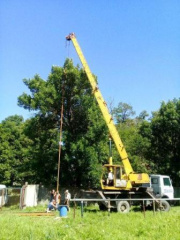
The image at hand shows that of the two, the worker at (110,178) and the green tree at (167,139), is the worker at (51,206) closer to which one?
the worker at (110,178)

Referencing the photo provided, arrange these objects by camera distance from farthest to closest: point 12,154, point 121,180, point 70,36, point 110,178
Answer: point 12,154, point 70,36, point 121,180, point 110,178

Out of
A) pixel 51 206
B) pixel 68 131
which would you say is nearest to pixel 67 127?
pixel 68 131

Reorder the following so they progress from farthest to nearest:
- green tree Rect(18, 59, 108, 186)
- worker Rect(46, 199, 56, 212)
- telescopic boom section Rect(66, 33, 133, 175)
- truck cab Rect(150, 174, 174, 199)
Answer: green tree Rect(18, 59, 108, 186) → truck cab Rect(150, 174, 174, 199) → telescopic boom section Rect(66, 33, 133, 175) → worker Rect(46, 199, 56, 212)

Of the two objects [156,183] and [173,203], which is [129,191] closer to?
[156,183]

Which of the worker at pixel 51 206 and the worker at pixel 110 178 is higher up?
the worker at pixel 110 178

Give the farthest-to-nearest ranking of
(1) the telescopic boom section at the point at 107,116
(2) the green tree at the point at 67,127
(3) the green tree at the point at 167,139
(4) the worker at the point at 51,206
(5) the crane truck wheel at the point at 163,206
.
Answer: (3) the green tree at the point at 167,139 → (2) the green tree at the point at 67,127 → (1) the telescopic boom section at the point at 107,116 → (5) the crane truck wheel at the point at 163,206 → (4) the worker at the point at 51,206

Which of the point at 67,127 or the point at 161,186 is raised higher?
the point at 67,127

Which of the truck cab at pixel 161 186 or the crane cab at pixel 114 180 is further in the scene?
the truck cab at pixel 161 186

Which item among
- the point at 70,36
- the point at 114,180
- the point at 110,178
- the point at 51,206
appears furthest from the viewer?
the point at 70,36

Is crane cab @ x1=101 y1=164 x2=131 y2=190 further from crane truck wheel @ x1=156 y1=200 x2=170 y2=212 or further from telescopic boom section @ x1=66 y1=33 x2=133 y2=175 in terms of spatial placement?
crane truck wheel @ x1=156 y1=200 x2=170 y2=212

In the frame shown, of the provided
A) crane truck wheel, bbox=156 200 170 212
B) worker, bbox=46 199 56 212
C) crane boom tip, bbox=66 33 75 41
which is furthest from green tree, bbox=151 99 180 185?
worker, bbox=46 199 56 212

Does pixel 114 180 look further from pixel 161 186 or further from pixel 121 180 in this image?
pixel 161 186

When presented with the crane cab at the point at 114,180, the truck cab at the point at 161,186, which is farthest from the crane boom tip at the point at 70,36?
the truck cab at the point at 161,186

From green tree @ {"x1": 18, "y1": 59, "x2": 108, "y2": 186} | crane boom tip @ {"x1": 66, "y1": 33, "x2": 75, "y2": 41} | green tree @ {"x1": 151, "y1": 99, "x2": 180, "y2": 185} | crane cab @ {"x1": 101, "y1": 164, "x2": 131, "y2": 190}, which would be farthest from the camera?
green tree @ {"x1": 151, "y1": 99, "x2": 180, "y2": 185}
